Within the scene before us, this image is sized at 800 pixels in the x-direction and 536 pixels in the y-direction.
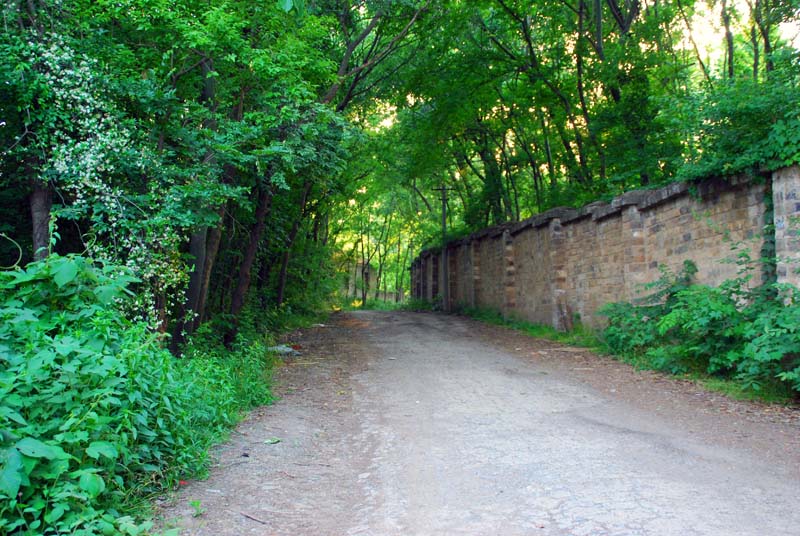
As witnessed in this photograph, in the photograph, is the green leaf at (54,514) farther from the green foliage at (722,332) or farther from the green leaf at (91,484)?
the green foliage at (722,332)

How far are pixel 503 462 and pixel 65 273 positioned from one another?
11.9 feet

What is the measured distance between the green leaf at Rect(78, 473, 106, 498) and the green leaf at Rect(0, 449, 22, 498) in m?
0.29

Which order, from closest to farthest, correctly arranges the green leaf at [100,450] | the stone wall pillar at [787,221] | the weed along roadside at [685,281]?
the green leaf at [100,450], the weed along roadside at [685,281], the stone wall pillar at [787,221]

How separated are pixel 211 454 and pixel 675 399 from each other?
540cm

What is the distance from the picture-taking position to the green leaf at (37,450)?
3.10 m

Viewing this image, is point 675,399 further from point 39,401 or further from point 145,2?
point 145,2

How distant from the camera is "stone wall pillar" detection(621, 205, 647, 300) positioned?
36.2ft

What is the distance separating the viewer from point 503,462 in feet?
15.8

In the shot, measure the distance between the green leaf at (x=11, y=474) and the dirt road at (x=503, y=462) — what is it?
101 cm

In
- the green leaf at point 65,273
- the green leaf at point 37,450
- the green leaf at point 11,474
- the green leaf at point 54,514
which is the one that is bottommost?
the green leaf at point 54,514

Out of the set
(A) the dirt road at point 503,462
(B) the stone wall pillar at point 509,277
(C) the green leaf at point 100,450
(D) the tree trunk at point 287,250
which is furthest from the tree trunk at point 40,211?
(B) the stone wall pillar at point 509,277

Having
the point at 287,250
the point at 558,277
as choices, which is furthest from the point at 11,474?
the point at 287,250

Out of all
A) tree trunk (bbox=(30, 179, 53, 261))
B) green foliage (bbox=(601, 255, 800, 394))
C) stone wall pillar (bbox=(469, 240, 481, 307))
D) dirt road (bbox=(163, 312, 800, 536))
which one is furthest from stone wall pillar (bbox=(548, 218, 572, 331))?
tree trunk (bbox=(30, 179, 53, 261))

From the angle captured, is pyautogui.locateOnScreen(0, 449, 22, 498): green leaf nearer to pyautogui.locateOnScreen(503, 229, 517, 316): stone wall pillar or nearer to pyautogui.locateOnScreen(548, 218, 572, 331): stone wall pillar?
pyautogui.locateOnScreen(548, 218, 572, 331): stone wall pillar
